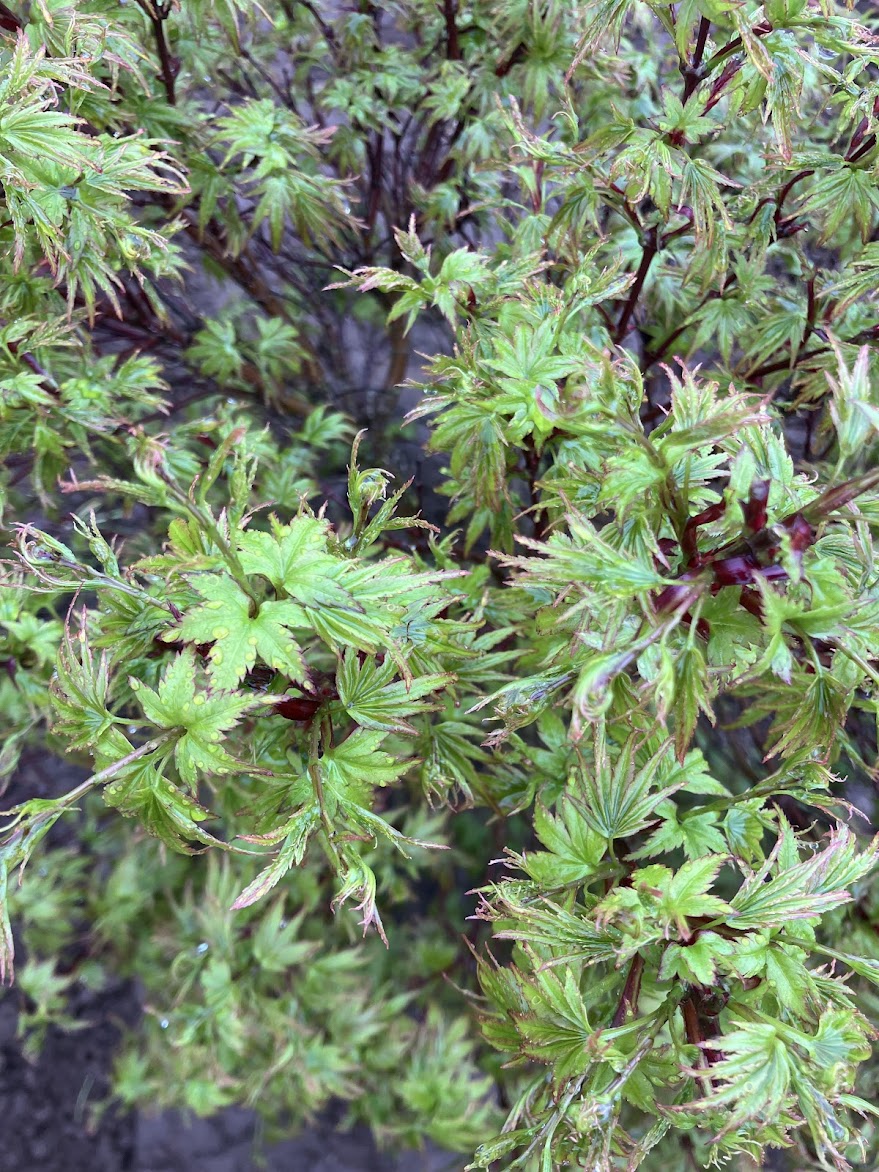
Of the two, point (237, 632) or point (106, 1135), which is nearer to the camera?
point (237, 632)

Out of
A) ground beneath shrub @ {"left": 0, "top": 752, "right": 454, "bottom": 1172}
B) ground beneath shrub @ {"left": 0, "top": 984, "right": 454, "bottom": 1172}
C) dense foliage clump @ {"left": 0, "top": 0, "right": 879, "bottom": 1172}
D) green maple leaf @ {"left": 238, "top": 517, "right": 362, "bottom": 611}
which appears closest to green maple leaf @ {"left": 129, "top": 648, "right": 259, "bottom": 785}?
dense foliage clump @ {"left": 0, "top": 0, "right": 879, "bottom": 1172}

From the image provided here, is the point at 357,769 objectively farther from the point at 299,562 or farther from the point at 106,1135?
the point at 106,1135

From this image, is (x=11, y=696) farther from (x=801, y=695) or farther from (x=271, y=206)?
(x=801, y=695)

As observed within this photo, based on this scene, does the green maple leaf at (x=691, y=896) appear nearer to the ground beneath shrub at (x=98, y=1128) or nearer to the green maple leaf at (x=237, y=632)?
the green maple leaf at (x=237, y=632)

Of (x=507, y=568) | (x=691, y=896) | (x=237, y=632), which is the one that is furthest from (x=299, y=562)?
(x=507, y=568)

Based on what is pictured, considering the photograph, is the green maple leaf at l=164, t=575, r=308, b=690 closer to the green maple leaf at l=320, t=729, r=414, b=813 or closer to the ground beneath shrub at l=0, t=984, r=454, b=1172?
the green maple leaf at l=320, t=729, r=414, b=813

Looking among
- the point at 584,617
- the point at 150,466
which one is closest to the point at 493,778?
the point at 584,617

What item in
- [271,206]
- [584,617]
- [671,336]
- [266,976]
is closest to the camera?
[584,617]
